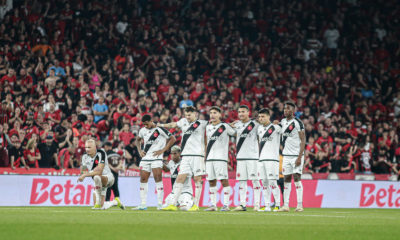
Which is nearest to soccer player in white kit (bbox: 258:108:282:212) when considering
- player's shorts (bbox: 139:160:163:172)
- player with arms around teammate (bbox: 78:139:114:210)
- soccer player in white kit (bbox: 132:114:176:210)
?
soccer player in white kit (bbox: 132:114:176:210)

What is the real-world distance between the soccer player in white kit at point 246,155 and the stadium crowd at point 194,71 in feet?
21.3

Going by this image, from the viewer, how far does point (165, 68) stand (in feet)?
88.0

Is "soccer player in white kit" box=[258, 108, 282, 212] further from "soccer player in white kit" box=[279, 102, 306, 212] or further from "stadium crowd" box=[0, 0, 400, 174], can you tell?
"stadium crowd" box=[0, 0, 400, 174]

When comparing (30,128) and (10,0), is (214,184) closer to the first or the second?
(30,128)

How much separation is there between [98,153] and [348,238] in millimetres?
7795

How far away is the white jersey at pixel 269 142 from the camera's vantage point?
51.0 ft

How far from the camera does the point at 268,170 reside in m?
15.4

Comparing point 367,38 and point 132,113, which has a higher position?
point 367,38

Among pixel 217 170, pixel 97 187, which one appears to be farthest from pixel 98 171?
pixel 217 170

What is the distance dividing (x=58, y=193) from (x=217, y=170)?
6307 mm

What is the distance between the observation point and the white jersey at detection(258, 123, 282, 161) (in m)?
15.6

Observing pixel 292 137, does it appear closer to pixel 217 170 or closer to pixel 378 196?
pixel 217 170

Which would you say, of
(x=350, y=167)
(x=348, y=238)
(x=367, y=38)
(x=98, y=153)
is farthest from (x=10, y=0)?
(x=348, y=238)

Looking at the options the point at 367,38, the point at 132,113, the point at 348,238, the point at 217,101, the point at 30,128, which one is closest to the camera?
the point at 348,238
